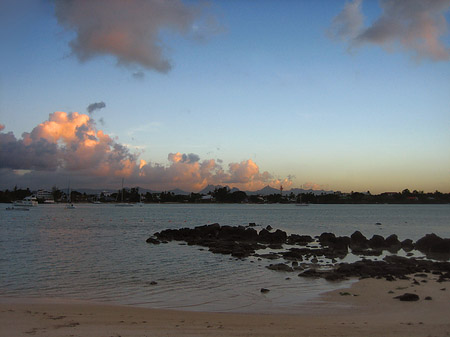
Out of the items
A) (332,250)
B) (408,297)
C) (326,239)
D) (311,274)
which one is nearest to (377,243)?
(326,239)

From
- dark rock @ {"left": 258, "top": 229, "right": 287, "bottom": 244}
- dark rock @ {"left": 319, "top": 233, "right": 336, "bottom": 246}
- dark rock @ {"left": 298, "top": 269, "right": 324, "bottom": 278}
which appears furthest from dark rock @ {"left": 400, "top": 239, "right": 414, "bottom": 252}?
dark rock @ {"left": 298, "top": 269, "right": 324, "bottom": 278}

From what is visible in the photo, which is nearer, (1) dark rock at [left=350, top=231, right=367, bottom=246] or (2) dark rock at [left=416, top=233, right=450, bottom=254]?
(2) dark rock at [left=416, top=233, right=450, bottom=254]

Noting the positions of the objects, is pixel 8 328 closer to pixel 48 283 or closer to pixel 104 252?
pixel 48 283

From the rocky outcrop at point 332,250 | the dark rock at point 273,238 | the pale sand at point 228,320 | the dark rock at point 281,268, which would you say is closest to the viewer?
the pale sand at point 228,320

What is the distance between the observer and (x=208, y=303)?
1448 cm

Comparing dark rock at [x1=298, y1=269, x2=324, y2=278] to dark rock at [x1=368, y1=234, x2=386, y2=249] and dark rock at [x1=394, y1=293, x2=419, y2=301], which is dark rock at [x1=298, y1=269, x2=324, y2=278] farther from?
dark rock at [x1=368, y1=234, x2=386, y2=249]

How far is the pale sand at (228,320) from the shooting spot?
31.9 feet

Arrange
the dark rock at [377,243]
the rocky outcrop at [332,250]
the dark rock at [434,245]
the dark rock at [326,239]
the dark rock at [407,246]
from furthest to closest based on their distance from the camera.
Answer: the dark rock at [326,239], the dark rock at [377,243], the dark rock at [407,246], the dark rock at [434,245], the rocky outcrop at [332,250]

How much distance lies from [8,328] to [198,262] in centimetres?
1575

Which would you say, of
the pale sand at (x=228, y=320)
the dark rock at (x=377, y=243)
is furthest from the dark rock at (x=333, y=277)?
the dark rock at (x=377, y=243)

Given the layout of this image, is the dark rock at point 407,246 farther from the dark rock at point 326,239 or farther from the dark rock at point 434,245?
the dark rock at point 326,239

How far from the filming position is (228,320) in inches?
451

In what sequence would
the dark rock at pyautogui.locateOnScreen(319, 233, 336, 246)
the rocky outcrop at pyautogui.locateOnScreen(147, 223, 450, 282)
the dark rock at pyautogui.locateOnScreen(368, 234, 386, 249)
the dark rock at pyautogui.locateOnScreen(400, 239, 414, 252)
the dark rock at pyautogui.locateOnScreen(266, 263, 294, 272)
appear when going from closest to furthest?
the rocky outcrop at pyautogui.locateOnScreen(147, 223, 450, 282)
the dark rock at pyautogui.locateOnScreen(266, 263, 294, 272)
the dark rock at pyautogui.locateOnScreen(400, 239, 414, 252)
the dark rock at pyautogui.locateOnScreen(368, 234, 386, 249)
the dark rock at pyautogui.locateOnScreen(319, 233, 336, 246)

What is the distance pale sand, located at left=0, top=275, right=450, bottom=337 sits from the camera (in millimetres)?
9727
